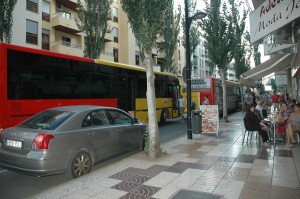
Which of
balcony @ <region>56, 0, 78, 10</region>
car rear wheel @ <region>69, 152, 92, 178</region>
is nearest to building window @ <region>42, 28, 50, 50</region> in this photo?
balcony @ <region>56, 0, 78, 10</region>

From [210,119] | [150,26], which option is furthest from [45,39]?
[150,26]

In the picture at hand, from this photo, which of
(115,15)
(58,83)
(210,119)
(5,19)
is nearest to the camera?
(58,83)

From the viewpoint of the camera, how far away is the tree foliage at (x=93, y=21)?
84.5 feet

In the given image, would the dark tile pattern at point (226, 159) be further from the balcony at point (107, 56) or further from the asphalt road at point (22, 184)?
the balcony at point (107, 56)

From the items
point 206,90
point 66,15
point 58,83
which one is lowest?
point 58,83

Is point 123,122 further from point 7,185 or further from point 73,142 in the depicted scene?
point 7,185

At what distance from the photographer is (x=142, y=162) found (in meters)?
7.62

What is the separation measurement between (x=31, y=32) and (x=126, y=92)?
16533mm

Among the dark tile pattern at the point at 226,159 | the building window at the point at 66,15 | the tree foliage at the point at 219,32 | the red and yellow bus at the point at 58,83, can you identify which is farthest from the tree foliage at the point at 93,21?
the dark tile pattern at the point at 226,159

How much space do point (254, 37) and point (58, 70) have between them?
24.0 feet

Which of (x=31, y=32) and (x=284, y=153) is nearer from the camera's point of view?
(x=284, y=153)

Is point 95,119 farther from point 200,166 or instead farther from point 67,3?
point 67,3

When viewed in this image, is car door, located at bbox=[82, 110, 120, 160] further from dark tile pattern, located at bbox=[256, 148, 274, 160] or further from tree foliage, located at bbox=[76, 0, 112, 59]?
tree foliage, located at bbox=[76, 0, 112, 59]

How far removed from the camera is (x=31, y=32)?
26.3 metres
